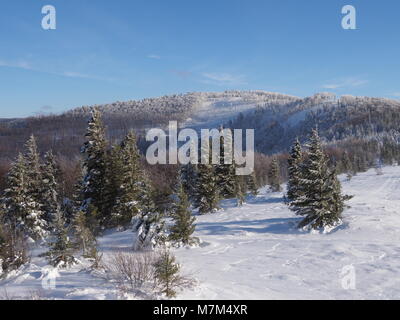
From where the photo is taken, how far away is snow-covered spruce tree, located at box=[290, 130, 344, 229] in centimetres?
1881

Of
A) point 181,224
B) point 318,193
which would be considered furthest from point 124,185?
point 318,193

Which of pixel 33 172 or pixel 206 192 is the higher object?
pixel 33 172

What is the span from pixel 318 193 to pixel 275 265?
8.44 m

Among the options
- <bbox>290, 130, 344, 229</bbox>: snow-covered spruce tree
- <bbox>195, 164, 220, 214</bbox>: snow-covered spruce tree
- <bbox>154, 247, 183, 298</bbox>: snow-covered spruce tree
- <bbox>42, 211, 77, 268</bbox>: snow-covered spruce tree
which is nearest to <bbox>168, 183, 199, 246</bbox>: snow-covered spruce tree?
<bbox>42, 211, 77, 268</bbox>: snow-covered spruce tree

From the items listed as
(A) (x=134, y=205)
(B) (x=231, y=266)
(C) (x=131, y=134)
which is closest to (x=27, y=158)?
(C) (x=131, y=134)

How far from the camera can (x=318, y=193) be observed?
63.3ft

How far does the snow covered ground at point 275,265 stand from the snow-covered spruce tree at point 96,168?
6.20 m

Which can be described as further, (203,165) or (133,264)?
(203,165)

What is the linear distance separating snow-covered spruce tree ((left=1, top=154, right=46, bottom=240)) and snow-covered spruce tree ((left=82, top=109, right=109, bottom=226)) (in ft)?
14.8

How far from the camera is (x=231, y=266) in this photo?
12.5 meters

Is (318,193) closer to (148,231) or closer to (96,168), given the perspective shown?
(148,231)

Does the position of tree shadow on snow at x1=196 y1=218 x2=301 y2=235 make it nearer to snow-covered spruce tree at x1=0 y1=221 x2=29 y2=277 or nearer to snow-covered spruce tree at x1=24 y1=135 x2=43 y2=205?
snow-covered spruce tree at x1=0 y1=221 x2=29 y2=277
